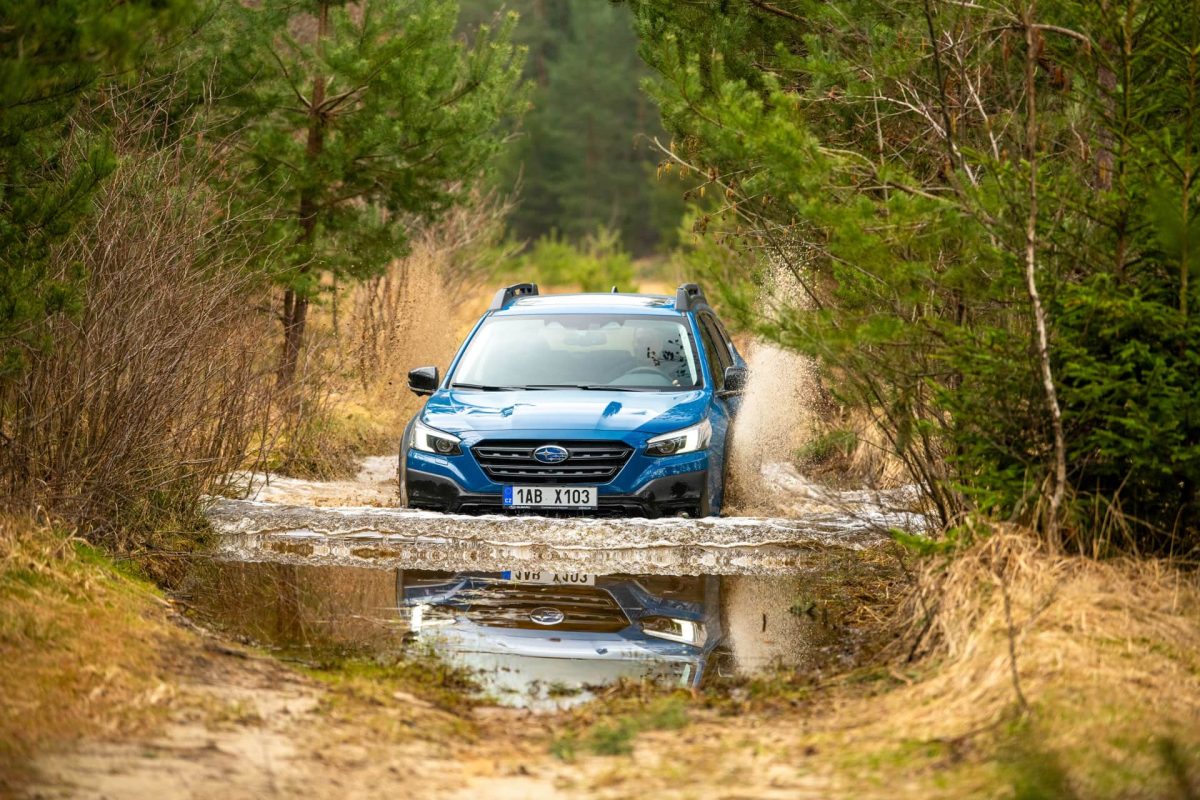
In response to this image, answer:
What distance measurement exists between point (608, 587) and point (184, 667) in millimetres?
3042

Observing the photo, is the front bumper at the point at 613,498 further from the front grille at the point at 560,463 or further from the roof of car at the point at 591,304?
the roof of car at the point at 591,304

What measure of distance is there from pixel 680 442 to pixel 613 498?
59cm

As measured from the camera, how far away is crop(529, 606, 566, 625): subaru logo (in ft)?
24.4

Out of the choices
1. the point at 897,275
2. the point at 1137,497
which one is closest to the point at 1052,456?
the point at 1137,497

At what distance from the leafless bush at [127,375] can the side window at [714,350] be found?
135 inches

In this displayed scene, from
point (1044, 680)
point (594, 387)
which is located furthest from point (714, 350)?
point (1044, 680)

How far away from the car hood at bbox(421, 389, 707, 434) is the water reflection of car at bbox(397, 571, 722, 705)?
1.14 metres

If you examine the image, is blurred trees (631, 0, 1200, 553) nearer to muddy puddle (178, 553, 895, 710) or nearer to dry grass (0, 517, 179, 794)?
muddy puddle (178, 553, 895, 710)

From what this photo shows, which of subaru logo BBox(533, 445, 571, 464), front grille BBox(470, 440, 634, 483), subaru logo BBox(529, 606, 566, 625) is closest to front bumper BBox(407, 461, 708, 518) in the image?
front grille BBox(470, 440, 634, 483)

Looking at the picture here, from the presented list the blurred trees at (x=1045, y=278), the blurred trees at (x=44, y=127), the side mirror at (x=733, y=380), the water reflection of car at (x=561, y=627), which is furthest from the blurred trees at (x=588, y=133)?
the blurred trees at (x=44, y=127)

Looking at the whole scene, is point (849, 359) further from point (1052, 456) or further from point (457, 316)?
point (457, 316)

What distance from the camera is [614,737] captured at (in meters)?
5.21

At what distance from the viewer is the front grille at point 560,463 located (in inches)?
364

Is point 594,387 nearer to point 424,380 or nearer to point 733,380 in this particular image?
point 733,380
